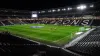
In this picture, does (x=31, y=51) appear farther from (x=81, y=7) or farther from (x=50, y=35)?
(x=81, y=7)

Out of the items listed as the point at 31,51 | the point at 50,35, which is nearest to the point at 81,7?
the point at 50,35

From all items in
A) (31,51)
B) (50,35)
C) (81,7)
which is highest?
(81,7)

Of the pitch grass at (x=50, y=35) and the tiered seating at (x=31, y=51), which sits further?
the pitch grass at (x=50, y=35)

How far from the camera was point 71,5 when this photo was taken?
7381cm

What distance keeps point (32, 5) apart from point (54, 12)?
56.3ft

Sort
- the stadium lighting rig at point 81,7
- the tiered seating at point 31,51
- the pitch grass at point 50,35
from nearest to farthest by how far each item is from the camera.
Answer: the tiered seating at point 31,51 → the pitch grass at point 50,35 → the stadium lighting rig at point 81,7

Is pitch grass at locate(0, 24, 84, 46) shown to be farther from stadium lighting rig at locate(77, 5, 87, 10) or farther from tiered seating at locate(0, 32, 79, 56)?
stadium lighting rig at locate(77, 5, 87, 10)

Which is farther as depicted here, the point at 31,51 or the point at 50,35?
the point at 50,35

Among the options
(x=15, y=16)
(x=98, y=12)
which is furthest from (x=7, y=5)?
(x=98, y=12)

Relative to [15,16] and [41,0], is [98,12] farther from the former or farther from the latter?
[15,16]

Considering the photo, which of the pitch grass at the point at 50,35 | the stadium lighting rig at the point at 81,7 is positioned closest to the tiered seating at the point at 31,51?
Result: the pitch grass at the point at 50,35

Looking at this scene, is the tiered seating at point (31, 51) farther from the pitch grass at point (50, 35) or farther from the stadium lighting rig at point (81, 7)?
the stadium lighting rig at point (81, 7)

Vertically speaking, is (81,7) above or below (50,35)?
above

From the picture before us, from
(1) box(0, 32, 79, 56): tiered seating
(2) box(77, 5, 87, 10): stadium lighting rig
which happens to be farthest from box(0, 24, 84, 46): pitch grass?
(2) box(77, 5, 87, 10): stadium lighting rig
